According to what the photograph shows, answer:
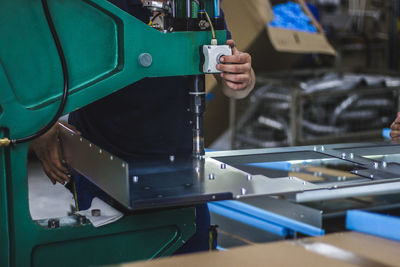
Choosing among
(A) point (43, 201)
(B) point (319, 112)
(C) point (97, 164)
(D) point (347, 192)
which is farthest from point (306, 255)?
(A) point (43, 201)

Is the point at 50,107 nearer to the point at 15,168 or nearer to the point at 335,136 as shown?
the point at 15,168

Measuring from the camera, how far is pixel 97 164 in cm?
101

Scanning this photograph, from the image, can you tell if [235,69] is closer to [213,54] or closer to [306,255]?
[213,54]

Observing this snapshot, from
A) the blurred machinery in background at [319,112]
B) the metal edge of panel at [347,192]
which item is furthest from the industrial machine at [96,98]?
the blurred machinery in background at [319,112]

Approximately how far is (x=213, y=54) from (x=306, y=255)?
0.42 m

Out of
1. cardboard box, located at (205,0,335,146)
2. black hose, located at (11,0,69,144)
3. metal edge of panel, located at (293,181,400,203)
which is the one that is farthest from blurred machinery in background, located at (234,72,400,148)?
black hose, located at (11,0,69,144)

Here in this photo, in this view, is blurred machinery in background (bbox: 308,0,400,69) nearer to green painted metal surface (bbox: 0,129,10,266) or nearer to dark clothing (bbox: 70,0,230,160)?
dark clothing (bbox: 70,0,230,160)

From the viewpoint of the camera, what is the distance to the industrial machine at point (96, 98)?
97cm

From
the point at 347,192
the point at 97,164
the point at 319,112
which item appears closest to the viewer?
the point at 97,164

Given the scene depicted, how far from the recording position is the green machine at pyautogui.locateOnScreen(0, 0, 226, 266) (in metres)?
0.99

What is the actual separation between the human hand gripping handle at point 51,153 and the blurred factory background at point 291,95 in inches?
55.9

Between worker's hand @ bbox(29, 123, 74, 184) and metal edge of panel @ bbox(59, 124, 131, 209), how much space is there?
0.02m

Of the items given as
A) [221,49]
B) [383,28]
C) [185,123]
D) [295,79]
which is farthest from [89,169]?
[383,28]

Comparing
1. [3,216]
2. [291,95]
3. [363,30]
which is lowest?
[3,216]
